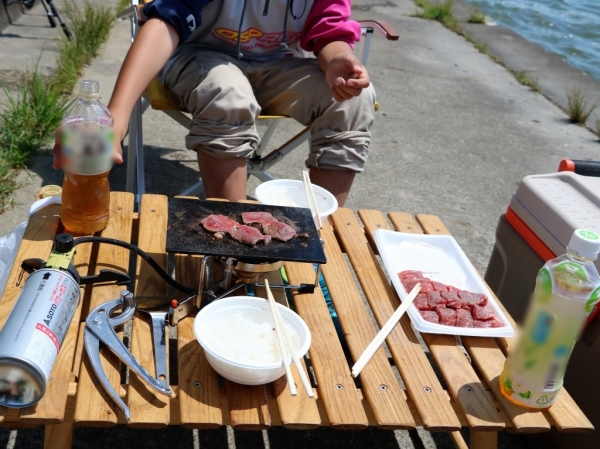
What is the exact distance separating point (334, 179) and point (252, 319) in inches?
43.3

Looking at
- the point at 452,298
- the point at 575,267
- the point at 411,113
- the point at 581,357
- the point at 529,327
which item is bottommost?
the point at 411,113

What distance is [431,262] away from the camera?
2068 millimetres

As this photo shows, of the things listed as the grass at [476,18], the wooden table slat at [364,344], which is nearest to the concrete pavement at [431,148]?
the wooden table slat at [364,344]

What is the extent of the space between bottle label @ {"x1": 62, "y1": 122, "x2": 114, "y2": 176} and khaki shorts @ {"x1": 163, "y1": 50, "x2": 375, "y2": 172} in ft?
2.11

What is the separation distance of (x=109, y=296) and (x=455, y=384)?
89 centimetres

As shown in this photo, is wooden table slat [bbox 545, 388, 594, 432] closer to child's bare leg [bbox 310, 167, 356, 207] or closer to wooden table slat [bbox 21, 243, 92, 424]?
wooden table slat [bbox 21, 243, 92, 424]

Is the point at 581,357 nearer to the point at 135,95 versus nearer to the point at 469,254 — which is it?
the point at 469,254

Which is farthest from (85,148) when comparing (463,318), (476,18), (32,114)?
(476,18)

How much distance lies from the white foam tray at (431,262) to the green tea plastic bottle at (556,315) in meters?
0.29

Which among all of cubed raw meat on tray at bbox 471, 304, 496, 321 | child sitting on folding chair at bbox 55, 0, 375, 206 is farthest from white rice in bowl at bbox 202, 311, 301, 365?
child sitting on folding chair at bbox 55, 0, 375, 206

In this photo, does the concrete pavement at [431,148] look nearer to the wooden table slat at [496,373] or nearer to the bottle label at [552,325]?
the wooden table slat at [496,373]

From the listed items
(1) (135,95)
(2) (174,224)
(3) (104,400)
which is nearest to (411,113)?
(1) (135,95)

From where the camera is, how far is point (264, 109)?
285 cm

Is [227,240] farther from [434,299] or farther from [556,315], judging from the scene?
[556,315]
